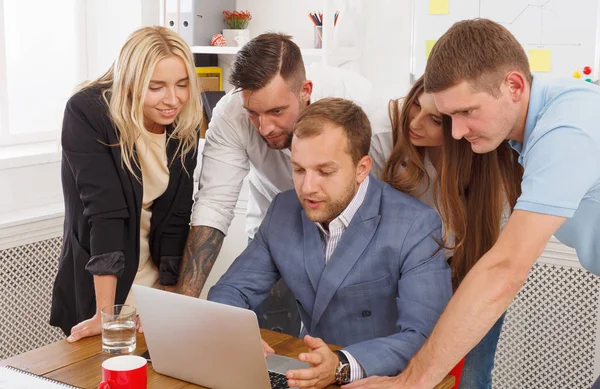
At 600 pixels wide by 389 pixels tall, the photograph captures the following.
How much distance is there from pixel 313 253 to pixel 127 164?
1.88ft

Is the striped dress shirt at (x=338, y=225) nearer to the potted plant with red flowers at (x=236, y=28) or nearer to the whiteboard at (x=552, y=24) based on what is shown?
the whiteboard at (x=552, y=24)

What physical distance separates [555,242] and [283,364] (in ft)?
5.25

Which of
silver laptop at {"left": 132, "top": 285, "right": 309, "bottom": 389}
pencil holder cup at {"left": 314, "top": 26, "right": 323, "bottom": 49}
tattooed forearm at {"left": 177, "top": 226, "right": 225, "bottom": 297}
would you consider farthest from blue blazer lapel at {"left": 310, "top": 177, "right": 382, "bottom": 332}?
pencil holder cup at {"left": 314, "top": 26, "right": 323, "bottom": 49}

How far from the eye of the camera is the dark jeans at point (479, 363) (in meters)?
2.17

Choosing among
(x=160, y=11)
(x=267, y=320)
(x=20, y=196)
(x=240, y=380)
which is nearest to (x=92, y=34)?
(x=160, y=11)

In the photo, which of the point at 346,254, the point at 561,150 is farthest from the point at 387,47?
the point at 561,150

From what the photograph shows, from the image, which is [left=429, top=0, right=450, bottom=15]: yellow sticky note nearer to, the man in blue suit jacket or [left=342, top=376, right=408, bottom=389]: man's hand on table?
the man in blue suit jacket

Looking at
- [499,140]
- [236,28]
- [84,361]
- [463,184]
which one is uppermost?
[236,28]

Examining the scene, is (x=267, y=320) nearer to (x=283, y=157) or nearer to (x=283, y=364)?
(x=283, y=157)

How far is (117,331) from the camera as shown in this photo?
1.71 metres

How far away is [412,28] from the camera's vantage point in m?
3.31

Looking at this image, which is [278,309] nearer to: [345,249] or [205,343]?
[345,249]

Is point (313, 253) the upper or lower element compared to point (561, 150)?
lower

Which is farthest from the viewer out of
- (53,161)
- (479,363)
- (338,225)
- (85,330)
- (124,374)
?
(53,161)
